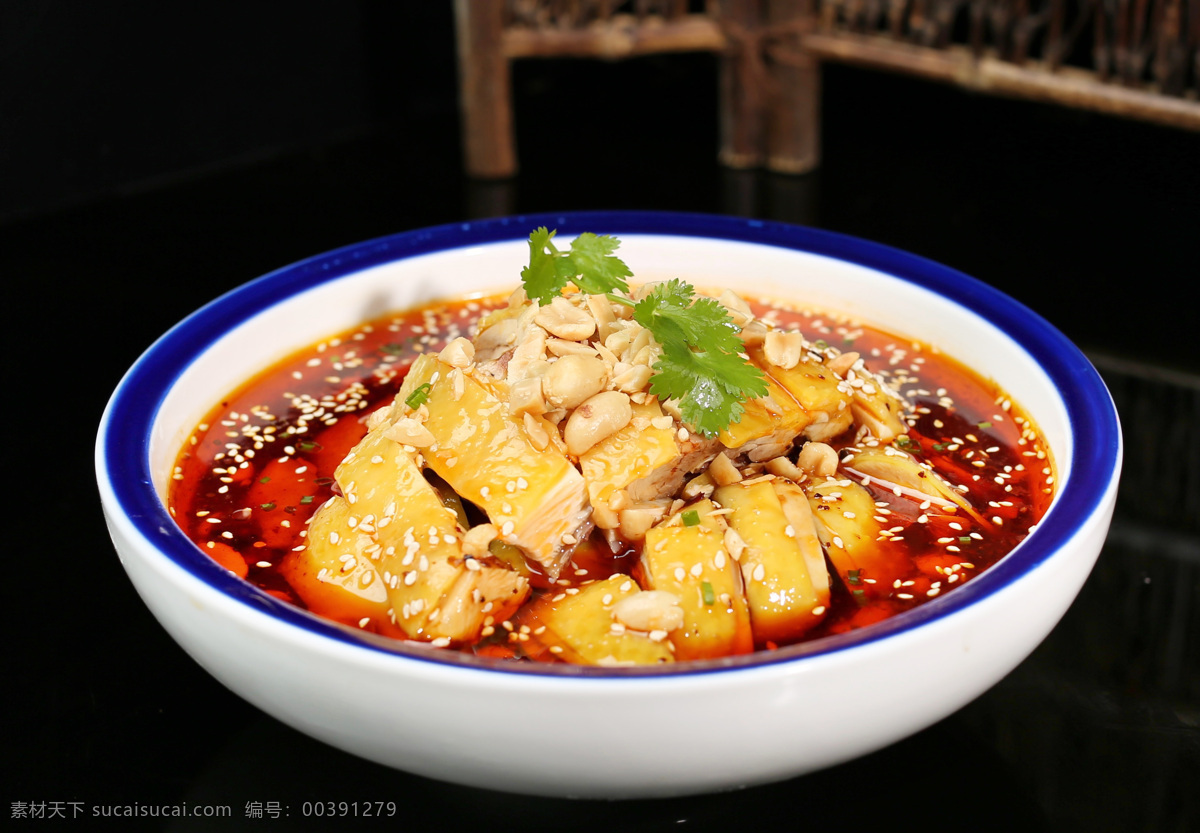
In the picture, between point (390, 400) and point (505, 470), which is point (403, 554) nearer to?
point (505, 470)

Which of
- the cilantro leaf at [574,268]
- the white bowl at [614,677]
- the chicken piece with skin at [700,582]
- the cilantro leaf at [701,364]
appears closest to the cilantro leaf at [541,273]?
the cilantro leaf at [574,268]

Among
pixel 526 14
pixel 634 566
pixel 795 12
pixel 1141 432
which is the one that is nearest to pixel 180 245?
Result: pixel 526 14

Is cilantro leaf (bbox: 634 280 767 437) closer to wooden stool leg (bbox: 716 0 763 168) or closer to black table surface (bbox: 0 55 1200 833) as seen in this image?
black table surface (bbox: 0 55 1200 833)

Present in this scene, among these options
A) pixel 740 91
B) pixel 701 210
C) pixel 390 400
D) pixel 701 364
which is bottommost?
pixel 701 210

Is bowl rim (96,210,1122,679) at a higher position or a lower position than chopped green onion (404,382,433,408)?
lower

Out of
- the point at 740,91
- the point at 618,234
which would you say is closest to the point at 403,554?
the point at 618,234

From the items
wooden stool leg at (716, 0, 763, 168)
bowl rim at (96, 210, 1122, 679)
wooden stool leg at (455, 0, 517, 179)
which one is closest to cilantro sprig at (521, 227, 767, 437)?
bowl rim at (96, 210, 1122, 679)
